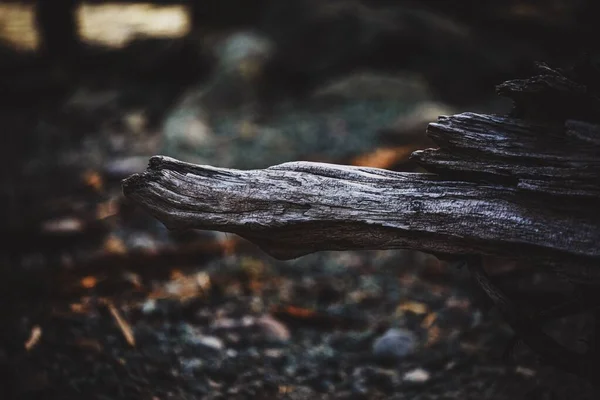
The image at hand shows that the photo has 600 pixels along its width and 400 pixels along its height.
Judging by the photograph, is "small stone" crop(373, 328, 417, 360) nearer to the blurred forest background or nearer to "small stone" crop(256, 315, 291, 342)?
the blurred forest background

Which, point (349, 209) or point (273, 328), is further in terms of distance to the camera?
point (273, 328)

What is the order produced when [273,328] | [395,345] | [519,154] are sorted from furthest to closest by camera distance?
[273,328], [395,345], [519,154]

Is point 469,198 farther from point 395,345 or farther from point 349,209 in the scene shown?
point 395,345

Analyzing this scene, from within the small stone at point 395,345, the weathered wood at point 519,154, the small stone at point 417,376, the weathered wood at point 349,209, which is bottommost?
the small stone at point 417,376

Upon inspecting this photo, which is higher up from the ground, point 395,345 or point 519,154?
point 519,154

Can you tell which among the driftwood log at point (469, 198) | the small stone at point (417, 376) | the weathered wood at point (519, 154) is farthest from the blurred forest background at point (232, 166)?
the weathered wood at point (519, 154)

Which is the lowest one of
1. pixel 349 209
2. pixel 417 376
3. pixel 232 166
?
pixel 417 376

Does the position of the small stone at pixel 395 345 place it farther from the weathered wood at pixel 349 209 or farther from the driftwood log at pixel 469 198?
Answer: the weathered wood at pixel 349 209

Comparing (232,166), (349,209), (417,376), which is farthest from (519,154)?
(232,166)
